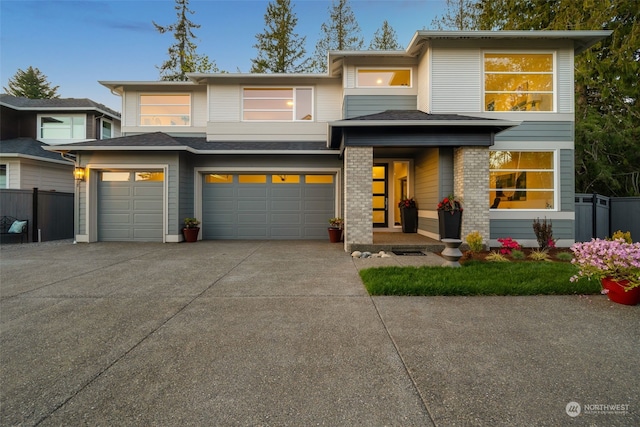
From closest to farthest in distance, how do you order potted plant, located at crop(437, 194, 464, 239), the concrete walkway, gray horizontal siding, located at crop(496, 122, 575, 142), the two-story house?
the concrete walkway → potted plant, located at crop(437, 194, 464, 239) → gray horizontal siding, located at crop(496, 122, 575, 142) → the two-story house

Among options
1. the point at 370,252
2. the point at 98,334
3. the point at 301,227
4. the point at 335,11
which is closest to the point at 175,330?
the point at 98,334

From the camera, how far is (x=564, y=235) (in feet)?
25.0

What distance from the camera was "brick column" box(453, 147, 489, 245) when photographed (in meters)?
6.94

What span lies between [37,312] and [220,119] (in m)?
8.20

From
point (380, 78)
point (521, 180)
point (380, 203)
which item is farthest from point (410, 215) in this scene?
point (380, 78)

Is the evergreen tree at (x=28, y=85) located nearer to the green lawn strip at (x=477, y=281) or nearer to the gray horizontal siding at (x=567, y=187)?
the green lawn strip at (x=477, y=281)

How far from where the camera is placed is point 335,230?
8.88 metres

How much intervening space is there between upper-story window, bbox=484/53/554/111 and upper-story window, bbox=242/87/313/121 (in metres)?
5.58

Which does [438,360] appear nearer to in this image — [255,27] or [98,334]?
[98,334]

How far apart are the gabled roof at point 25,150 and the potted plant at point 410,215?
14.0m

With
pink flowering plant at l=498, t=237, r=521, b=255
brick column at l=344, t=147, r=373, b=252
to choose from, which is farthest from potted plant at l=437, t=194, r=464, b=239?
brick column at l=344, t=147, r=373, b=252

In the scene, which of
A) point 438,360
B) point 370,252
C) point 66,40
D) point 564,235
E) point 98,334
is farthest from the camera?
point 66,40

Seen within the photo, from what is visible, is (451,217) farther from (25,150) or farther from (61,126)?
(61,126)

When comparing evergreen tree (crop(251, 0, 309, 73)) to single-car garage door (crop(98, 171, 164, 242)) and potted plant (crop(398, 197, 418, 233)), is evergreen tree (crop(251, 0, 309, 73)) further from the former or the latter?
potted plant (crop(398, 197, 418, 233))
